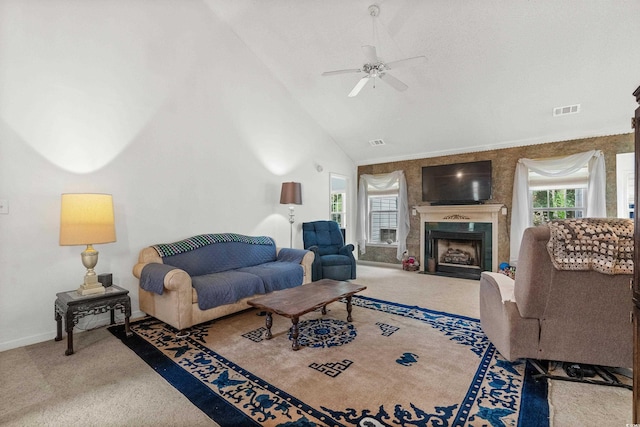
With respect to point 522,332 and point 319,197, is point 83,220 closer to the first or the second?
point 522,332

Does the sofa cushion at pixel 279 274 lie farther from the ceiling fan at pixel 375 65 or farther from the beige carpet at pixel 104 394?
the ceiling fan at pixel 375 65

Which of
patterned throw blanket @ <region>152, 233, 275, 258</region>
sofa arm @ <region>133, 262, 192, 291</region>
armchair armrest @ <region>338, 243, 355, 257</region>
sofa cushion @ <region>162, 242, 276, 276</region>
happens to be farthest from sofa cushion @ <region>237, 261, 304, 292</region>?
armchair armrest @ <region>338, 243, 355, 257</region>

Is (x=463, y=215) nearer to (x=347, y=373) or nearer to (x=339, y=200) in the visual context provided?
(x=339, y=200)

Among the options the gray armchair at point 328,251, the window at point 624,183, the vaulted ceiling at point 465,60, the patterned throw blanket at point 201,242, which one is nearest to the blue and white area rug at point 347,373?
the patterned throw blanket at point 201,242

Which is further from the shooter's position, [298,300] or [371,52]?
[371,52]

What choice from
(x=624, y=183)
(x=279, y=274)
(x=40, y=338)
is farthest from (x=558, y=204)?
(x=40, y=338)

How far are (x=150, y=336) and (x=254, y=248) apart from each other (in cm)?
176

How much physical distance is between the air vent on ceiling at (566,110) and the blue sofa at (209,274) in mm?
4172

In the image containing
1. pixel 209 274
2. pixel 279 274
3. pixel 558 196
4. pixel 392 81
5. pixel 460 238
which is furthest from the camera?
pixel 460 238

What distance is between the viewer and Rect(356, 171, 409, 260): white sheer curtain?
644cm

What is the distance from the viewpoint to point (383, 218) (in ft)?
23.1

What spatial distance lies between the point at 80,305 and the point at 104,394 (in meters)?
0.98

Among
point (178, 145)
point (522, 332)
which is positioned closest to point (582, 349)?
point (522, 332)

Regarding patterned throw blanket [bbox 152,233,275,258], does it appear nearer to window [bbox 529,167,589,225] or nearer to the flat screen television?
the flat screen television
